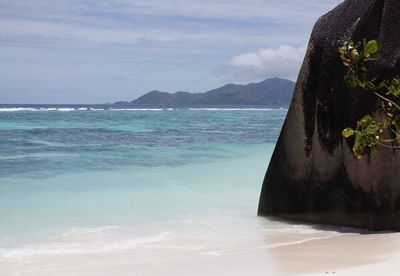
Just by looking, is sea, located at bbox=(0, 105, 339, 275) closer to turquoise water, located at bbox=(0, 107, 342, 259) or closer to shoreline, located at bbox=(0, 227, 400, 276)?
turquoise water, located at bbox=(0, 107, 342, 259)

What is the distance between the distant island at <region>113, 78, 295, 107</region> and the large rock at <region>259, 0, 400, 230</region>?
153517mm

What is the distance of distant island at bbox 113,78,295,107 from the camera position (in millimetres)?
165625

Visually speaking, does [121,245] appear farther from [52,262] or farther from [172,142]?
[172,142]

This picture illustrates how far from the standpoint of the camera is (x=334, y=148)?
7.07 metres

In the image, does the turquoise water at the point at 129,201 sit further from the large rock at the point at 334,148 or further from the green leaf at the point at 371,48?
the green leaf at the point at 371,48

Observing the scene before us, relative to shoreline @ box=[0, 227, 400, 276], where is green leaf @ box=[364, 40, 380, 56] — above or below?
above

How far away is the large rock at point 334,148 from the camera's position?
664 centimetres

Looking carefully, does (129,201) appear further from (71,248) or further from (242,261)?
(242,261)

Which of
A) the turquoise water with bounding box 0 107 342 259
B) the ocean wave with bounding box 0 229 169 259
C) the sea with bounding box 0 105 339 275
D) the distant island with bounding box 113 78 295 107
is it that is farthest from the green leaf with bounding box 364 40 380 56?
the distant island with bounding box 113 78 295 107

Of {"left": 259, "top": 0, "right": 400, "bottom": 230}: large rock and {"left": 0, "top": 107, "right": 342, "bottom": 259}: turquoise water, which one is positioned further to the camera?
{"left": 0, "top": 107, "right": 342, "bottom": 259}: turquoise water

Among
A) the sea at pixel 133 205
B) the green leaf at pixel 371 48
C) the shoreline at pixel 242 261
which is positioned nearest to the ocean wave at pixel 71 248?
the sea at pixel 133 205

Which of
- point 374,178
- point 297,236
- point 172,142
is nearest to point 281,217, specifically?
point 297,236

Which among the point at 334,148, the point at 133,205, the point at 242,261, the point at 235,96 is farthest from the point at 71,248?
the point at 235,96

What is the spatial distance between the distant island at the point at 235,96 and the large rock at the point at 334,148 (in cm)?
15352
